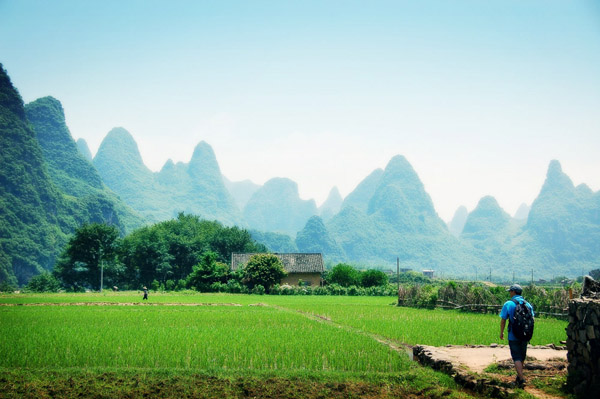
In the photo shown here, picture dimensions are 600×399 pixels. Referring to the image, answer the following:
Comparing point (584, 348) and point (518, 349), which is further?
point (518, 349)

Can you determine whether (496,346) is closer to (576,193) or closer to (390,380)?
(390,380)

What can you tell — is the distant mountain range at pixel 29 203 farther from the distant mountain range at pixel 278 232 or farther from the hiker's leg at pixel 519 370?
the hiker's leg at pixel 519 370

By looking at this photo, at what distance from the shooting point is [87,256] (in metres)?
48.5

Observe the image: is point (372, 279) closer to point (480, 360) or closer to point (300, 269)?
point (300, 269)

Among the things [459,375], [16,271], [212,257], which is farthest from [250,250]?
[459,375]

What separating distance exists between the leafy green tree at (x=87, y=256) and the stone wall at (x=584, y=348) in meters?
46.7

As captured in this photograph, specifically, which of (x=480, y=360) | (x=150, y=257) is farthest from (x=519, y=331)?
(x=150, y=257)

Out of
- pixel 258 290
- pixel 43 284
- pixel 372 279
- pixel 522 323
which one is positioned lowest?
pixel 258 290

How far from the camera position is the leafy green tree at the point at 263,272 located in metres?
42.4

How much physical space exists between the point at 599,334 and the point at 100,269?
49.0m

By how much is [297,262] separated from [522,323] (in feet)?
138

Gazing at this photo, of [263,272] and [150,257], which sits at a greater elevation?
[150,257]

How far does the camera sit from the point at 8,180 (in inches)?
3369

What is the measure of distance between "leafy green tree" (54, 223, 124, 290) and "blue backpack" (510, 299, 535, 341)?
46.1 metres
